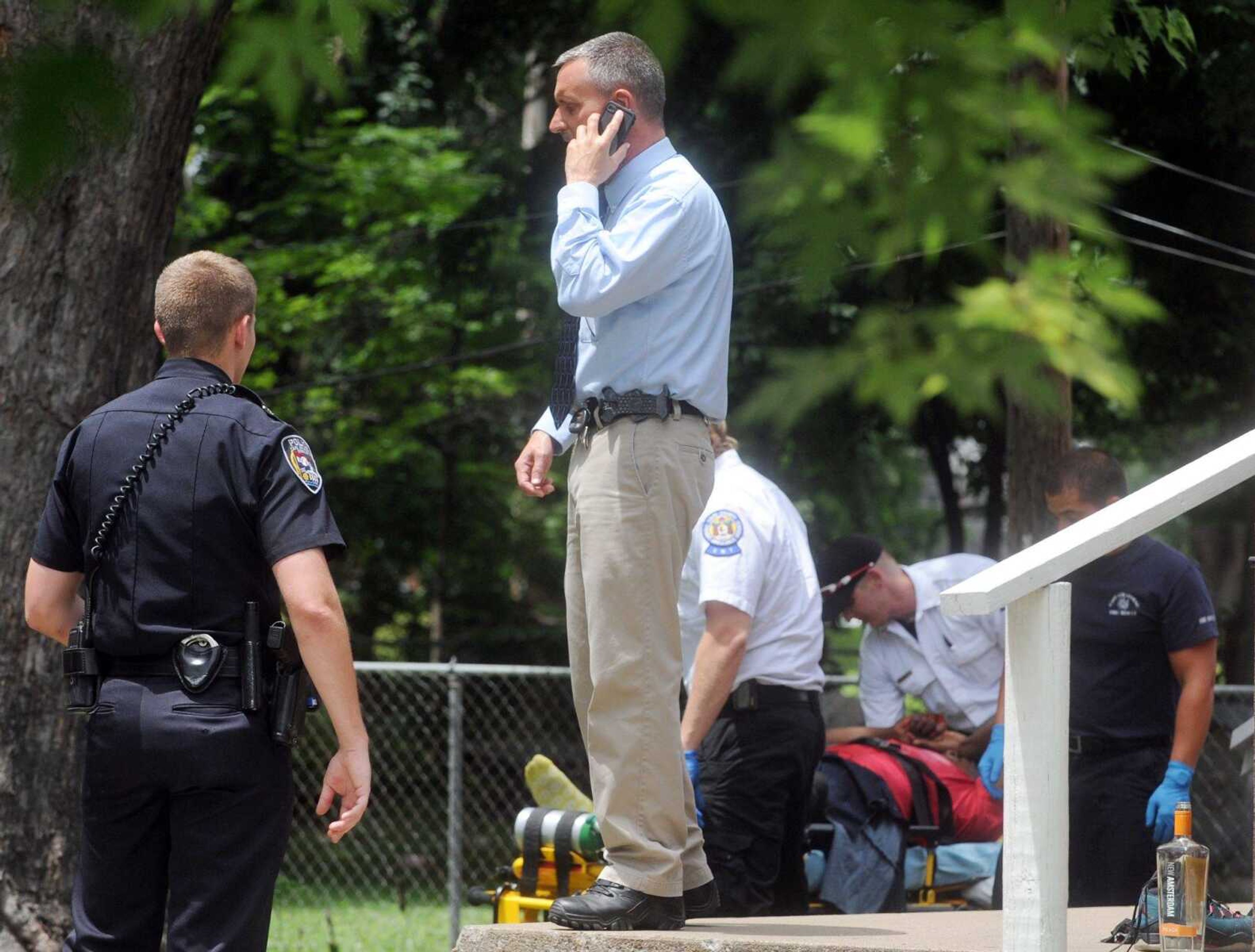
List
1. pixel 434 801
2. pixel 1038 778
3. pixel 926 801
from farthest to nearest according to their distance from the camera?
pixel 434 801 → pixel 926 801 → pixel 1038 778

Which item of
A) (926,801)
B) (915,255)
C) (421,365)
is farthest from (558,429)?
(421,365)

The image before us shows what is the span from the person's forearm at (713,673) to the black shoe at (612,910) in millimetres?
895

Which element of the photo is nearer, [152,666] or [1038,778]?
[1038,778]

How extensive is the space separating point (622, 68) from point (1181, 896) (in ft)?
6.86

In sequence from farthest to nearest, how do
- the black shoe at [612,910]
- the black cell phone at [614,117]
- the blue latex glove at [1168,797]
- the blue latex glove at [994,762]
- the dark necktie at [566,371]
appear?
the blue latex glove at [994,762] → the blue latex glove at [1168,797] → the dark necktie at [566,371] → the black cell phone at [614,117] → the black shoe at [612,910]

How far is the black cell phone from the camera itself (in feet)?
11.5

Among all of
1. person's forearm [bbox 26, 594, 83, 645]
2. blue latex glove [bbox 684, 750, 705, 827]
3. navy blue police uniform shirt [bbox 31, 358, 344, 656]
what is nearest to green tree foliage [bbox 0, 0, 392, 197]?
navy blue police uniform shirt [bbox 31, 358, 344, 656]

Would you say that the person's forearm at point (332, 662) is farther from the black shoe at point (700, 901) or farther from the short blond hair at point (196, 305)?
the black shoe at point (700, 901)

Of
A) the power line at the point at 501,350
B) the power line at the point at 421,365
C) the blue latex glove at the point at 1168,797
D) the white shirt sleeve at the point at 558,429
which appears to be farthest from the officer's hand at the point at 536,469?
the power line at the point at 421,365

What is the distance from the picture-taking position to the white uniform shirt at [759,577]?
4375 mm

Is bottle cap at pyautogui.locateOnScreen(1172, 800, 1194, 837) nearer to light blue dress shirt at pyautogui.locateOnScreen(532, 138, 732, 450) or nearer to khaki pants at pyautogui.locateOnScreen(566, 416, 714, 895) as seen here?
khaki pants at pyautogui.locateOnScreen(566, 416, 714, 895)

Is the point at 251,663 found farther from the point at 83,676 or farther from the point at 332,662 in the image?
the point at 83,676

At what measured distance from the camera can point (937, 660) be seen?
587 centimetres

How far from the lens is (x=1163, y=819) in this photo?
4484mm
